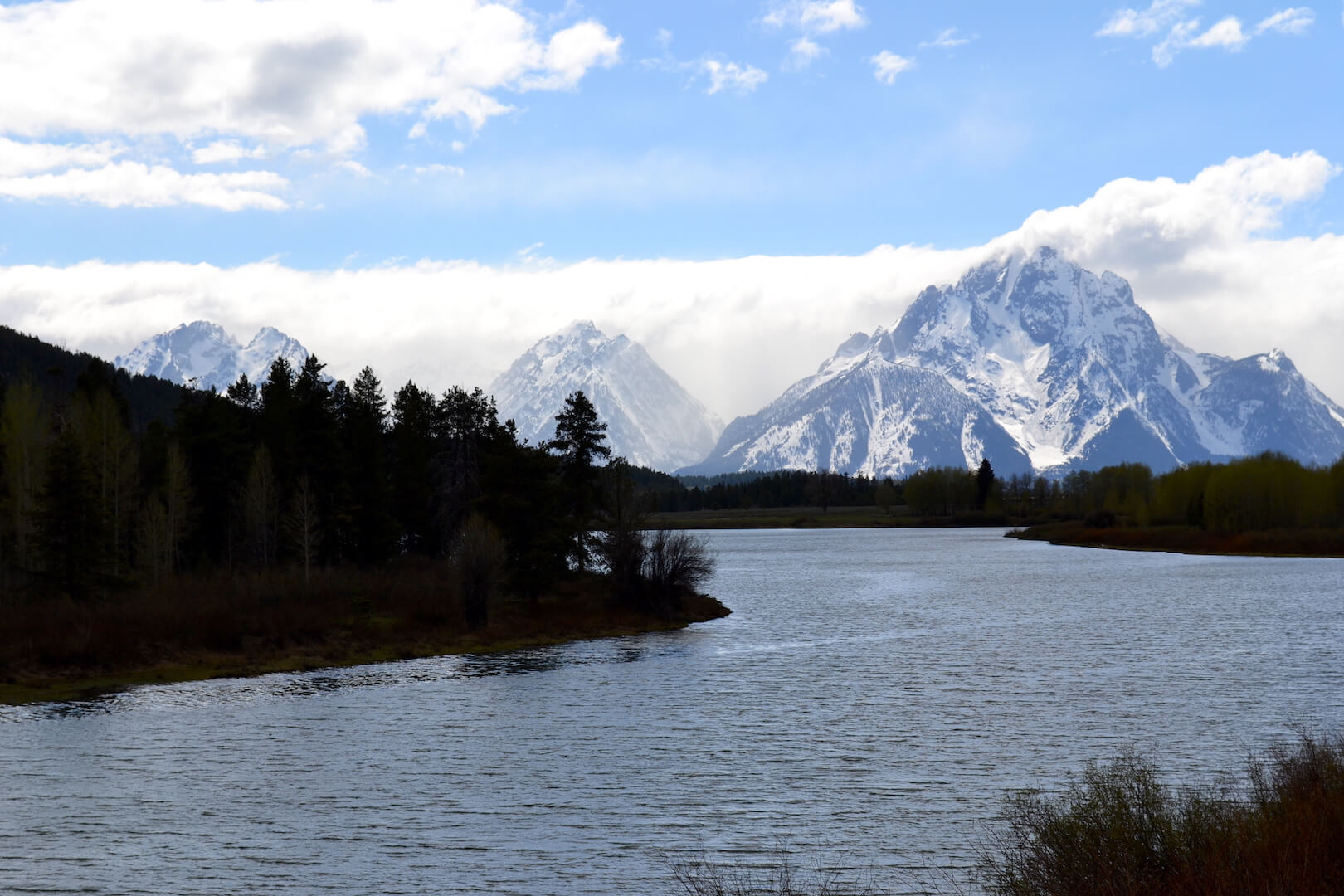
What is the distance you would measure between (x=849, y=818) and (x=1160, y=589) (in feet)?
259

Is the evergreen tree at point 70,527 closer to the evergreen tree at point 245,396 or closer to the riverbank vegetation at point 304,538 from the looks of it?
the riverbank vegetation at point 304,538

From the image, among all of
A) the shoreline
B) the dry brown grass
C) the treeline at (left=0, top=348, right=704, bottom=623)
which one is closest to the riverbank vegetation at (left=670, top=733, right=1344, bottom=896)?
the shoreline

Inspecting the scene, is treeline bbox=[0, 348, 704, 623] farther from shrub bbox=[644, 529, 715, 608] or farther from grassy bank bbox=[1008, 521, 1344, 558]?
grassy bank bbox=[1008, 521, 1344, 558]

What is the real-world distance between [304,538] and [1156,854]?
7367 centimetres

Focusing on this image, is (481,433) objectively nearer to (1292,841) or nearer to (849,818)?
(849,818)

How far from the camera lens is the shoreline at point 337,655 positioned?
1813 inches

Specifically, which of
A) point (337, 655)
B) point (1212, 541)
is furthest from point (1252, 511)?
point (337, 655)

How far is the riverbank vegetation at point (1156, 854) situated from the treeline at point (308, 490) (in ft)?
154

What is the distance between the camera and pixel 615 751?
33.9 metres

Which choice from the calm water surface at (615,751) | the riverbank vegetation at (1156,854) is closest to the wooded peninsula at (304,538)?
the calm water surface at (615,751)

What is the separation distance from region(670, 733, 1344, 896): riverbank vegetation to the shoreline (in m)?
35.4

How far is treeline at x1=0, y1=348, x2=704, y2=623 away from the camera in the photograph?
222ft

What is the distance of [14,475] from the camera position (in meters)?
83.6

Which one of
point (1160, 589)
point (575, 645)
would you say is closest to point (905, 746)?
point (575, 645)
